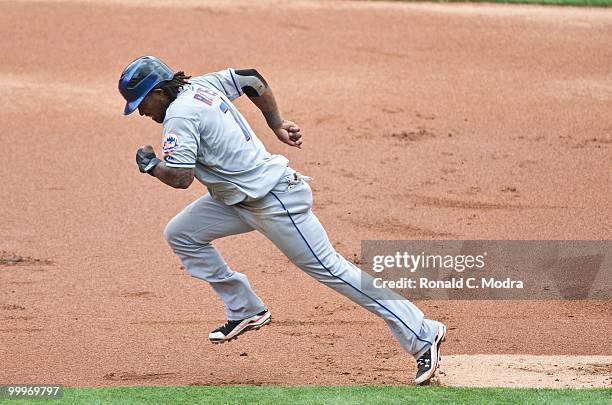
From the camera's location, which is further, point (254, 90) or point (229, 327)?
point (229, 327)

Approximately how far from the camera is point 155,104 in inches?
236

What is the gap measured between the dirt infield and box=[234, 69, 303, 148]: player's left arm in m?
1.40

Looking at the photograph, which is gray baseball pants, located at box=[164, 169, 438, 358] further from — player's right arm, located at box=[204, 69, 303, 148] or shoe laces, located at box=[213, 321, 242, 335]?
player's right arm, located at box=[204, 69, 303, 148]

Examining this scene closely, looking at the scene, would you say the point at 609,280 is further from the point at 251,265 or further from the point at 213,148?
the point at 213,148

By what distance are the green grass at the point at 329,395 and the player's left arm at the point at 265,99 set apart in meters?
1.51

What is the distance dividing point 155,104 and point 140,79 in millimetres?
182

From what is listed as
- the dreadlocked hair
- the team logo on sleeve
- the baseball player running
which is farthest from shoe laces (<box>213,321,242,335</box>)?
the dreadlocked hair

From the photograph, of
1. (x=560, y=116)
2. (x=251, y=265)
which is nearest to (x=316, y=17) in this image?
(x=560, y=116)

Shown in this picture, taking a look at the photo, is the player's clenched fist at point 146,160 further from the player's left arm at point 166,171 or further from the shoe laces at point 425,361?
the shoe laces at point 425,361

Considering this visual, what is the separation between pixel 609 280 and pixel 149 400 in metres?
3.99

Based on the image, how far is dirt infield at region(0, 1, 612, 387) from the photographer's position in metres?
7.06

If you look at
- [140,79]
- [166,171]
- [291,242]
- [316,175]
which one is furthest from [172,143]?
[316,175]

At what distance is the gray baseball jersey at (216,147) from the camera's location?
18.9 ft

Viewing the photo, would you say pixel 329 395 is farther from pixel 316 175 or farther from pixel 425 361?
pixel 316 175
